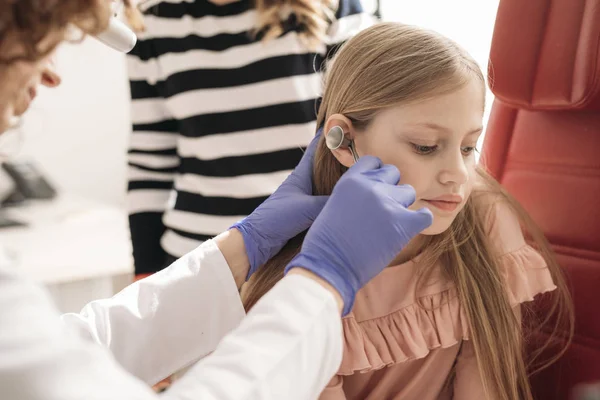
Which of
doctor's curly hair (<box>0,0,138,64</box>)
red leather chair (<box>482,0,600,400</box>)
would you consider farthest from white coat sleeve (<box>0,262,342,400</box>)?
red leather chair (<box>482,0,600,400</box>)

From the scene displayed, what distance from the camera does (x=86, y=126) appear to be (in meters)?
3.13

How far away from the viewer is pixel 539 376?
1.13m

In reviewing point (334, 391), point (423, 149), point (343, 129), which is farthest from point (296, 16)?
point (334, 391)

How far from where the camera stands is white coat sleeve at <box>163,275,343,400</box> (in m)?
0.61

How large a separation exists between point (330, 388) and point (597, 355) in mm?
461

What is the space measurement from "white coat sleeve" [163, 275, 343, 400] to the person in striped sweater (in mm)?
731

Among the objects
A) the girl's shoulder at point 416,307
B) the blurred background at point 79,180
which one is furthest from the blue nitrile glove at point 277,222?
the blurred background at point 79,180

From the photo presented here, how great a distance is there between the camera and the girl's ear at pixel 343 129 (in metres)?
1.01

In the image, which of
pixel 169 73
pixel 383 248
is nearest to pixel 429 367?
pixel 383 248

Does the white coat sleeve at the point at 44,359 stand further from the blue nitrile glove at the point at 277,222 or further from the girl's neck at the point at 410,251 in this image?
the girl's neck at the point at 410,251

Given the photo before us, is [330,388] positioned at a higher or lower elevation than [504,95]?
lower

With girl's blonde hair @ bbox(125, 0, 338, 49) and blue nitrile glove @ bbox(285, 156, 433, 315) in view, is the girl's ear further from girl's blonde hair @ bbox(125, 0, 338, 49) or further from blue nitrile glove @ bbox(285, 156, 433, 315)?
girl's blonde hair @ bbox(125, 0, 338, 49)

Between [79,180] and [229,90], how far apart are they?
2020 millimetres

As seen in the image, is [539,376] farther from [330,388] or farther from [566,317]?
[330,388]
